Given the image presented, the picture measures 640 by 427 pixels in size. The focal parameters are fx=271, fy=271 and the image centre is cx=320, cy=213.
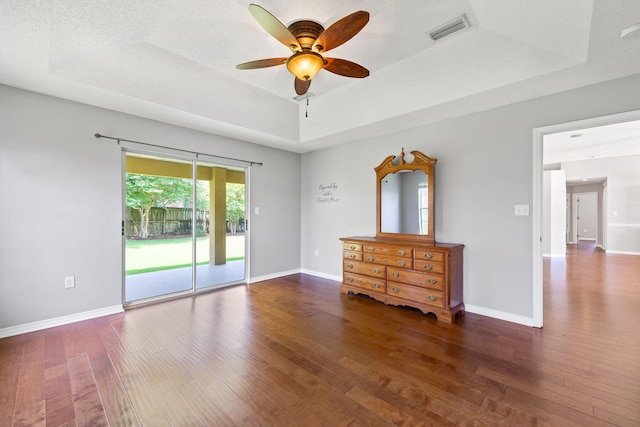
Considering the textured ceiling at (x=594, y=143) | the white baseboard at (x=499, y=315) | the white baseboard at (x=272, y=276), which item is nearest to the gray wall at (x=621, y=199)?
the textured ceiling at (x=594, y=143)

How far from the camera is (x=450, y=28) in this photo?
2.52 m

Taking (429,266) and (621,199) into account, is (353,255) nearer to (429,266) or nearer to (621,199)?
(429,266)

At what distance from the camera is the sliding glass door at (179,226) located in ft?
12.4

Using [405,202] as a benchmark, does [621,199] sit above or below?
above

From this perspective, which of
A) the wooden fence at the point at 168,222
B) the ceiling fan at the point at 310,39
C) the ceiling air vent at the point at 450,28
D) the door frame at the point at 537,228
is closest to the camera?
the ceiling fan at the point at 310,39

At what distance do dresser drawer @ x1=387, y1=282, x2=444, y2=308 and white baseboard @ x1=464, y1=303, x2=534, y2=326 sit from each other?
0.60 meters

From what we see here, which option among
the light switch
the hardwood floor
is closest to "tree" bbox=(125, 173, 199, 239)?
the hardwood floor

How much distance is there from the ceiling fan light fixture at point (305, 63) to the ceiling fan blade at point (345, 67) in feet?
0.37

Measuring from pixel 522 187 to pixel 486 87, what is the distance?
1.20 m

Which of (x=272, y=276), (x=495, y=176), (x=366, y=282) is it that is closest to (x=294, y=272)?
(x=272, y=276)

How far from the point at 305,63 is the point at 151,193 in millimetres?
3052

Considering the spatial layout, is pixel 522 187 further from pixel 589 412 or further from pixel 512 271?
pixel 589 412

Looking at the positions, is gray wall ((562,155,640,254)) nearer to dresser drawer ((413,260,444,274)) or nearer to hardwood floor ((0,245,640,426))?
hardwood floor ((0,245,640,426))

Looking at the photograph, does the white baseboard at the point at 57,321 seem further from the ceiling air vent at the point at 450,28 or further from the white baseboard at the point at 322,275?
the ceiling air vent at the point at 450,28
